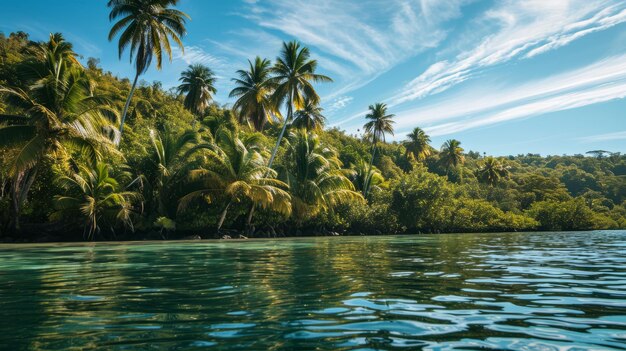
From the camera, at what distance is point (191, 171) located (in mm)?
21938

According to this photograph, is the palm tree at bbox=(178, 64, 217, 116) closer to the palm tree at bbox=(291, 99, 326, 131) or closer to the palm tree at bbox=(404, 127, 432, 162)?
the palm tree at bbox=(291, 99, 326, 131)

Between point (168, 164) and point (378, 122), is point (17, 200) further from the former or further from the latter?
point (378, 122)

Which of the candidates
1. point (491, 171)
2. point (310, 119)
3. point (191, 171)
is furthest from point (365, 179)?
point (491, 171)

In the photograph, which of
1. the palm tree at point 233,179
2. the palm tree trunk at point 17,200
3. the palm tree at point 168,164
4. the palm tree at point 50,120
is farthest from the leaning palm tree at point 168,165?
the palm tree trunk at point 17,200

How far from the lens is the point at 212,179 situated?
22625 millimetres

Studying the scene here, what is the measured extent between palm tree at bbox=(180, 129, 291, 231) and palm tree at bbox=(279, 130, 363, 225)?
11.9 ft

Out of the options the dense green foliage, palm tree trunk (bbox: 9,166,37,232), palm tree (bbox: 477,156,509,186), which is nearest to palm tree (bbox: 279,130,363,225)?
the dense green foliage

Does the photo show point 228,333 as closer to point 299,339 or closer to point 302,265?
point 299,339

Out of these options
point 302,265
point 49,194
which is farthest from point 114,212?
point 302,265

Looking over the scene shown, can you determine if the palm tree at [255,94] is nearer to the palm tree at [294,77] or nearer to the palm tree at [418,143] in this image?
the palm tree at [294,77]

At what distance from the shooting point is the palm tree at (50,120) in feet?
50.1

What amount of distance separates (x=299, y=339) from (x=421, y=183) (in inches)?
1341

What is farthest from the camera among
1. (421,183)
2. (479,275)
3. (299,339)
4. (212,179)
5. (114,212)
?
(421,183)

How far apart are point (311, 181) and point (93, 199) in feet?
45.1
